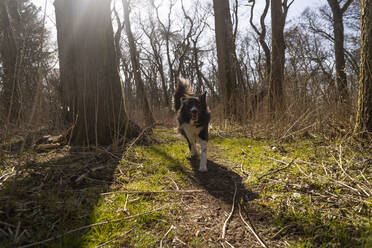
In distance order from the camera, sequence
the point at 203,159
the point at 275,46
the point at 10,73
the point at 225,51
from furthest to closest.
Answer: the point at 225,51 < the point at 275,46 < the point at 10,73 < the point at 203,159

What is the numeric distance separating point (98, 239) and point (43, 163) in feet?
5.86

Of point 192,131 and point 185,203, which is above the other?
point 192,131

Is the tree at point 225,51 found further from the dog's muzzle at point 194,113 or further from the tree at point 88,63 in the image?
the tree at point 88,63

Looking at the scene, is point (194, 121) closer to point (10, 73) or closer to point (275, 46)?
point (275, 46)

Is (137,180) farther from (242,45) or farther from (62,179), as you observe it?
(242,45)

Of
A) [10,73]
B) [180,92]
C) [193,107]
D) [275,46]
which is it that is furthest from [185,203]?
[275,46]

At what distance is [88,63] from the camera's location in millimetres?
3783

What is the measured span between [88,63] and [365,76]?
4.50m

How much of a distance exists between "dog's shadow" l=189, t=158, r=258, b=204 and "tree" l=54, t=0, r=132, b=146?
179 centimetres

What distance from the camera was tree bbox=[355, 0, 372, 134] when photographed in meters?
3.04

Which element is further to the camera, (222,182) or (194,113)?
(194,113)

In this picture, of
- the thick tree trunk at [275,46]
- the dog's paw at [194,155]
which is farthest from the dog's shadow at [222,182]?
the thick tree trunk at [275,46]

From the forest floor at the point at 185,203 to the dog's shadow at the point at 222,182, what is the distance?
0.01m

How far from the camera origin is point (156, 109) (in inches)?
457
